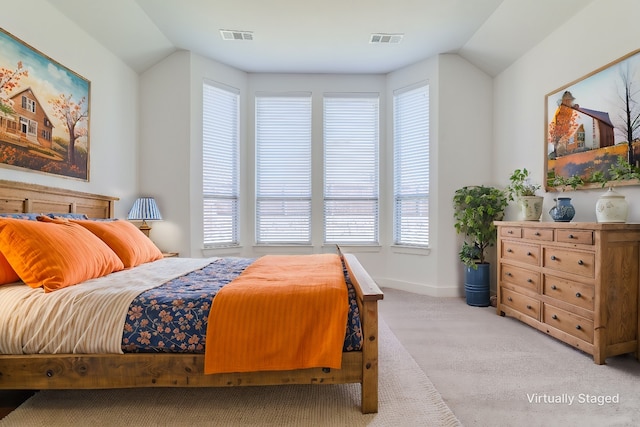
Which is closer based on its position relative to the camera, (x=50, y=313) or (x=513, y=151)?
(x=50, y=313)

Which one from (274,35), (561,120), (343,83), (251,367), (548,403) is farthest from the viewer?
(343,83)

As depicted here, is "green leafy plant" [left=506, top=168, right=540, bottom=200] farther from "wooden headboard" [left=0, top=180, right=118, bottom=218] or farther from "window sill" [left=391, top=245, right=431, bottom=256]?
"wooden headboard" [left=0, top=180, right=118, bottom=218]

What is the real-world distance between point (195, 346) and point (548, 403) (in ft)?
6.39

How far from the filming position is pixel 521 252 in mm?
3074

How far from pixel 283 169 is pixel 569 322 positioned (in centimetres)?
358

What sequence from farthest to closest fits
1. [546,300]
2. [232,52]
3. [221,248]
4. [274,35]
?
[221,248] < [232,52] < [274,35] < [546,300]

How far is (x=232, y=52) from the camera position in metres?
4.05

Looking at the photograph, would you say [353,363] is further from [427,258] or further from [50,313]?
[427,258]

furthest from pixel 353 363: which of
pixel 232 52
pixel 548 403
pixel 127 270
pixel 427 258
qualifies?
pixel 232 52

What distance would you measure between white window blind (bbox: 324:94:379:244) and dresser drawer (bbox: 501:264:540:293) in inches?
70.3

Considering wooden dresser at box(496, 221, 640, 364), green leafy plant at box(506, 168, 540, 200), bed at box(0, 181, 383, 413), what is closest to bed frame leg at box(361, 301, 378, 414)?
bed at box(0, 181, 383, 413)

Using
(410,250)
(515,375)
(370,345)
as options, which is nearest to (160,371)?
(370,345)

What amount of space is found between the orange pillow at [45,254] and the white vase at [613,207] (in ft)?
11.7

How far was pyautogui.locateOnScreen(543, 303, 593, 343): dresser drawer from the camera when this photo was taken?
2330mm
